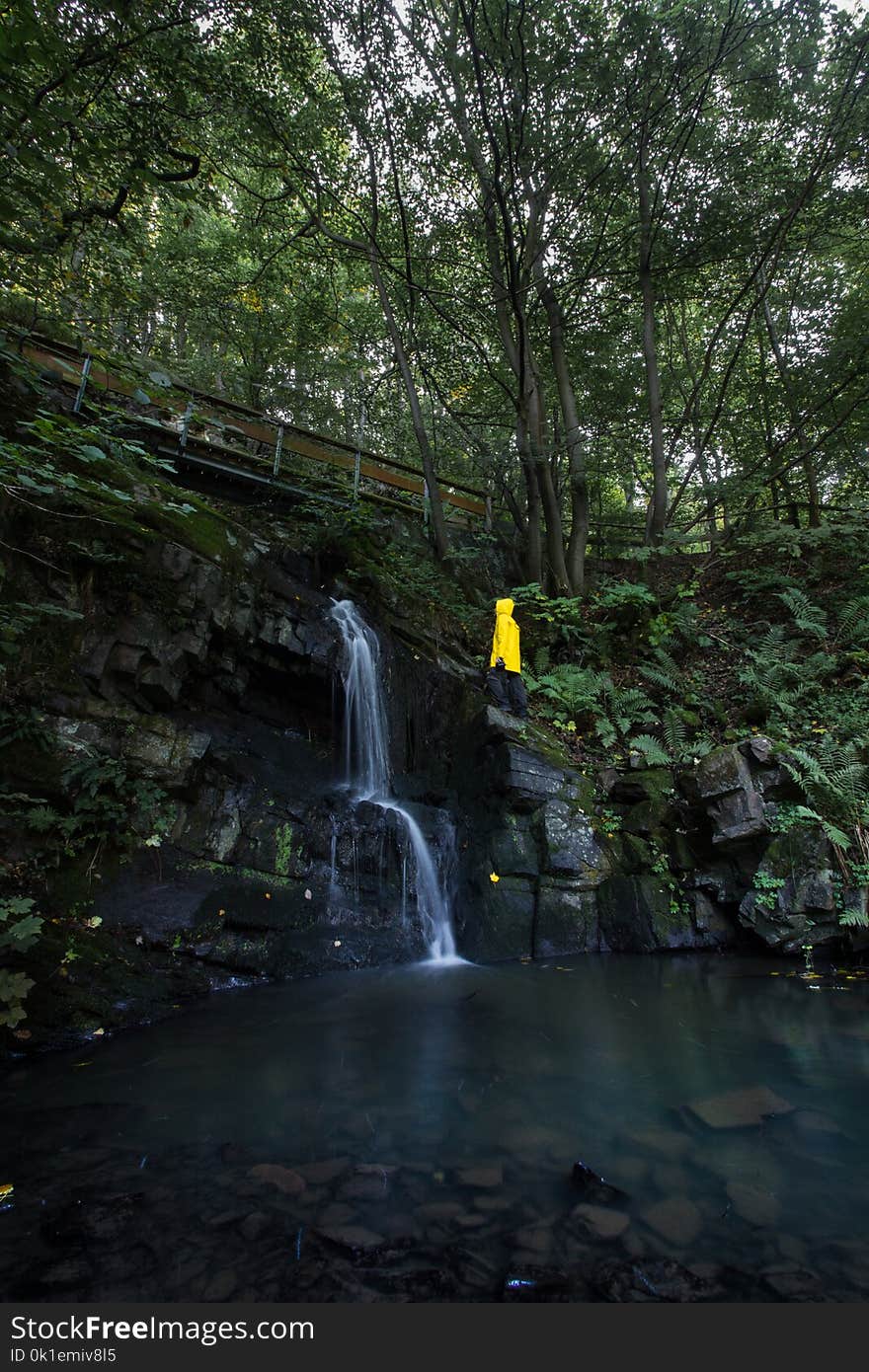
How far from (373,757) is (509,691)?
2295mm

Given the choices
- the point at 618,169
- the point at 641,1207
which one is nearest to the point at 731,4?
the point at 618,169

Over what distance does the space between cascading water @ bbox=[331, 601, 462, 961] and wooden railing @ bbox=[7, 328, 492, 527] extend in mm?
3921

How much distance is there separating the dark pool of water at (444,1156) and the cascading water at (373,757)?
7.38 feet

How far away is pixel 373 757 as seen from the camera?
8.77 metres

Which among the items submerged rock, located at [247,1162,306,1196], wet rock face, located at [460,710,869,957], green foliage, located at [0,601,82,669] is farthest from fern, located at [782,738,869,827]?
green foliage, located at [0,601,82,669]

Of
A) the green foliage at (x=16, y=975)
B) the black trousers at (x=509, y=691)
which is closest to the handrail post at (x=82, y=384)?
the black trousers at (x=509, y=691)

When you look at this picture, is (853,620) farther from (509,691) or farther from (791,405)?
(509,691)

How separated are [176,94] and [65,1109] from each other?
7357mm

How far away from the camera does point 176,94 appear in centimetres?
470

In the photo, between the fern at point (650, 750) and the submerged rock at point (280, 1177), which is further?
the fern at point (650, 750)

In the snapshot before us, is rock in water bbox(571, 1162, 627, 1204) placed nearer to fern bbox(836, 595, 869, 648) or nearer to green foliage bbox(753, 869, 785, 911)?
green foliage bbox(753, 869, 785, 911)

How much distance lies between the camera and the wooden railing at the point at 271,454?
10.2 meters

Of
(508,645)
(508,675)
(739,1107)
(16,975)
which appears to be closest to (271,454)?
(508,645)

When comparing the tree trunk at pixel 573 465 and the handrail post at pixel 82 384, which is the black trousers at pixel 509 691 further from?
the handrail post at pixel 82 384
